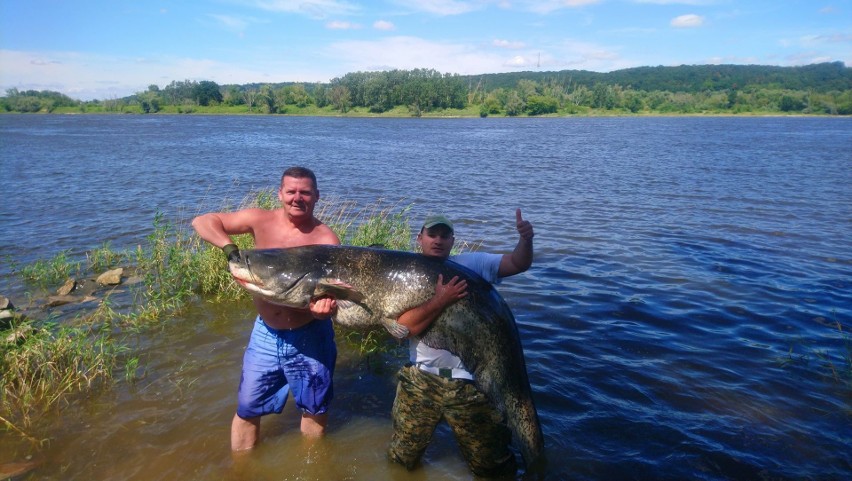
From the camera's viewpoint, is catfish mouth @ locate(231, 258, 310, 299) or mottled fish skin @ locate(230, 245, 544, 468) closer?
mottled fish skin @ locate(230, 245, 544, 468)

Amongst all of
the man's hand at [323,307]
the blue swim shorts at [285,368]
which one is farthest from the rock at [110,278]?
the man's hand at [323,307]

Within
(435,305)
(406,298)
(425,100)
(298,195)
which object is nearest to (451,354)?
(435,305)

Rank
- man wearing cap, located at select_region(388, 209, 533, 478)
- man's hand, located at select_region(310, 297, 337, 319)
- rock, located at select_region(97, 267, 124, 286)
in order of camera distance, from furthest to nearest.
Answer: rock, located at select_region(97, 267, 124, 286)
man's hand, located at select_region(310, 297, 337, 319)
man wearing cap, located at select_region(388, 209, 533, 478)

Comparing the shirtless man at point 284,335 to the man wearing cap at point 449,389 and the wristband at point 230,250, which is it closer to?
the wristband at point 230,250

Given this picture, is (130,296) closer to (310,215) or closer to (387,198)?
(310,215)

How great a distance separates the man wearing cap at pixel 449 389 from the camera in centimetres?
372

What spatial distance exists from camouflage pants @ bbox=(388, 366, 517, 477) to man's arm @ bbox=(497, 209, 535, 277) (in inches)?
34.9

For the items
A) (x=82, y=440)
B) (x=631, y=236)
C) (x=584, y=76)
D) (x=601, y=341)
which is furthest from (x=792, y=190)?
(x=584, y=76)

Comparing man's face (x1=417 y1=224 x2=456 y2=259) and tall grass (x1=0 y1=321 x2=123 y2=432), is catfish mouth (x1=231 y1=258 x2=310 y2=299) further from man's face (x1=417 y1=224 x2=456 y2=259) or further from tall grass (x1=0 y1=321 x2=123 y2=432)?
tall grass (x1=0 y1=321 x2=123 y2=432)

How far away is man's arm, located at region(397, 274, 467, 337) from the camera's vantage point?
3.60 metres

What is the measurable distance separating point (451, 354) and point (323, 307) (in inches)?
39.0

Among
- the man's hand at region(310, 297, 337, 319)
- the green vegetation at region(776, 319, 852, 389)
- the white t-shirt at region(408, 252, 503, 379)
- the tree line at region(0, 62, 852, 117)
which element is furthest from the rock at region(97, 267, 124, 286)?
the tree line at region(0, 62, 852, 117)

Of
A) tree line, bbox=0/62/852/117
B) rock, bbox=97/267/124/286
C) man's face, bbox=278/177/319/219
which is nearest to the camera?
man's face, bbox=278/177/319/219

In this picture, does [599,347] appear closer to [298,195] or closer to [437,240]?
[437,240]
